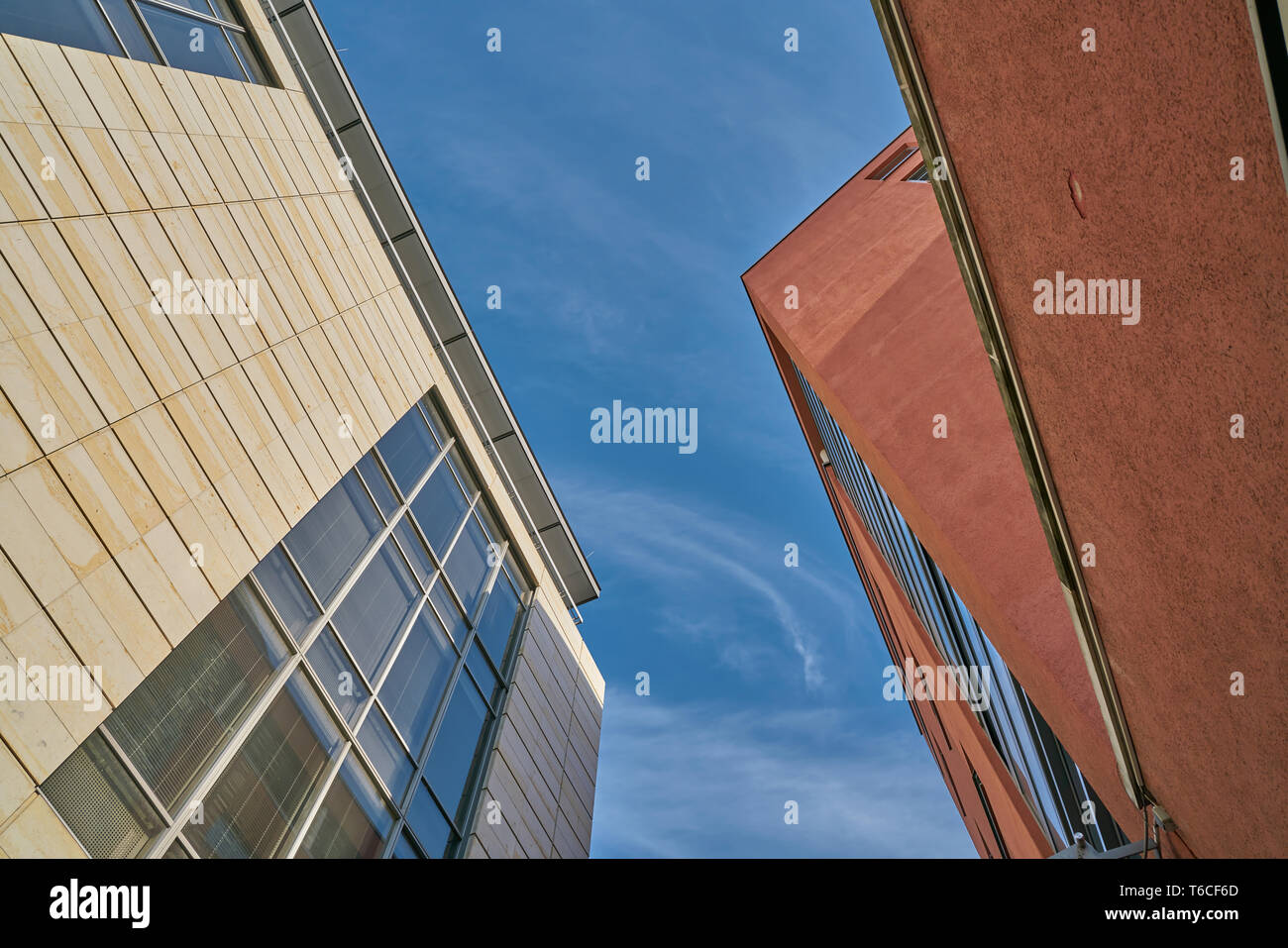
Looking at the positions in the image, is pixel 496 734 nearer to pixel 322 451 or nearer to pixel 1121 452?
pixel 322 451

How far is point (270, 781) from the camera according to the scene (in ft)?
25.3

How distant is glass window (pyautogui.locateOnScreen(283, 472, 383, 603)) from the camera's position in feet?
29.8

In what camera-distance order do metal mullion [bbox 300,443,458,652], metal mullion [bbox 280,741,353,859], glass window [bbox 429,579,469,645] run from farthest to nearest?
glass window [bbox 429,579,469,645] < metal mullion [bbox 300,443,458,652] < metal mullion [bbox 280,741,353,859]

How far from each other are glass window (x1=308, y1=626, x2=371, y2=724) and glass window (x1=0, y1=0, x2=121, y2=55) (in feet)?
20.6

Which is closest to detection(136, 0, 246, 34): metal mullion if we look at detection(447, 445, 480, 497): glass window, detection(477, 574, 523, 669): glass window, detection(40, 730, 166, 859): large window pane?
detection(447, 445, 480, 497): glass window

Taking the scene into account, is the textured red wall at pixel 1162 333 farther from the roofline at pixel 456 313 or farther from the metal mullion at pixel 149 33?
the roofline at pixel 456 313

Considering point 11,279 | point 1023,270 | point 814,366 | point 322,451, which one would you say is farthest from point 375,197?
point 1023,270

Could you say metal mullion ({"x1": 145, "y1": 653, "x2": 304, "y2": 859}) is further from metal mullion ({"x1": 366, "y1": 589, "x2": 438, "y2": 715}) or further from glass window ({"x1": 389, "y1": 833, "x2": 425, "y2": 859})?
glass window ({"x1": 389, "y1": 833, "x2": 425, "y2": 859})

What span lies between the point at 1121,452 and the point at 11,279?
7.53m

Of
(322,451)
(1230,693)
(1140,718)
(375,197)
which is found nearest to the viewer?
(1230,693)

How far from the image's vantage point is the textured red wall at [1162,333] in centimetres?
298

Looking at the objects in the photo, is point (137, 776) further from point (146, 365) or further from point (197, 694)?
point (146, 365)

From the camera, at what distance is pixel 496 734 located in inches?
528

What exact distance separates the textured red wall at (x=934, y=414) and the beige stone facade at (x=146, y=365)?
292 inches
